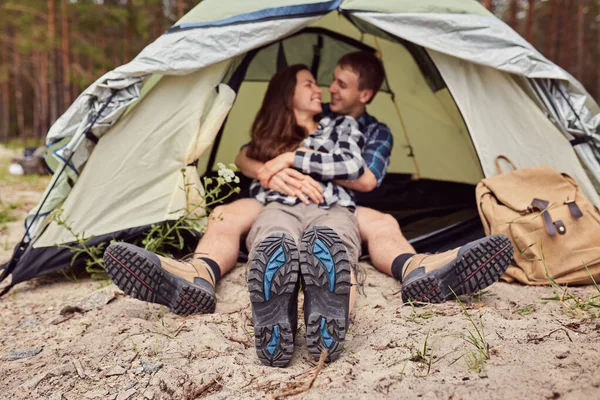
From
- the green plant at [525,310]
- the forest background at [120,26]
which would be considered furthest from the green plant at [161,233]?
the forest background at [120,26]

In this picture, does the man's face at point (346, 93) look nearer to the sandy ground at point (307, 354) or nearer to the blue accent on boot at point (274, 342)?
the sandy ground at point (307, 354)

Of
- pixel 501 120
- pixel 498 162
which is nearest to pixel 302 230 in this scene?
pixel 498 162

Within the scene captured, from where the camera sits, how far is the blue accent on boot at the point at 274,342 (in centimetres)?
145

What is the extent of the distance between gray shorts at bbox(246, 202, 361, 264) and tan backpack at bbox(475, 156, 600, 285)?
65 cm

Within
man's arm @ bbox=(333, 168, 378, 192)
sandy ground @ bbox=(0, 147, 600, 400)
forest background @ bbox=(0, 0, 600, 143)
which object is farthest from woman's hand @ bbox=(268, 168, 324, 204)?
forest background @ bbox=(0, 0, 600, 143)

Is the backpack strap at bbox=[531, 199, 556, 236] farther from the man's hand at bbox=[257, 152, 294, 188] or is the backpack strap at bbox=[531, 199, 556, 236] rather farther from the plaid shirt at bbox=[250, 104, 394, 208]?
the man's hand at bbox=[257, 152, 294, 188]

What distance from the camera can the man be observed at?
1.74 m

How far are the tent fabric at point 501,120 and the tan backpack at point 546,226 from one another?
217 millimetres

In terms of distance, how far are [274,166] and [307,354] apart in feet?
3.57

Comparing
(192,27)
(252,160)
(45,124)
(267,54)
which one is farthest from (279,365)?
(45,124)

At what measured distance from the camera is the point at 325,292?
1505 mm

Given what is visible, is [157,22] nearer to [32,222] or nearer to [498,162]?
[32,222]

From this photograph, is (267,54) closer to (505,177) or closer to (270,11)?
(270,11)

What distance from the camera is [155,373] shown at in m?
1.46
